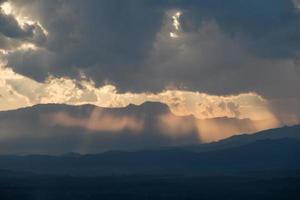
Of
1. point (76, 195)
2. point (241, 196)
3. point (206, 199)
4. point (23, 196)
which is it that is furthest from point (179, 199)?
point (23, 196)

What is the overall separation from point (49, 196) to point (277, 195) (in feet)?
200

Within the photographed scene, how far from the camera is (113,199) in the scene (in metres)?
179

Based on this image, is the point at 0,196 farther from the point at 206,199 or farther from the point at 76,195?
the point at 206,199

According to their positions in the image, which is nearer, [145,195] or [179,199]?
[179,199]

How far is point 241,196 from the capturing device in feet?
611

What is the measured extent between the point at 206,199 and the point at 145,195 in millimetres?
21308

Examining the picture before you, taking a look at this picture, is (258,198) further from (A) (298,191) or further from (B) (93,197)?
(B) (93,197)

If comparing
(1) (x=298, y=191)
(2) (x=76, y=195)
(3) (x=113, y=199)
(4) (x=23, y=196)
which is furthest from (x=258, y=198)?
(4) (x=23, y=196)

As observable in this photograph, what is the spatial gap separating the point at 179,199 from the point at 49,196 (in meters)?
36.2

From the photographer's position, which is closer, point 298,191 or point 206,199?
point 206,199

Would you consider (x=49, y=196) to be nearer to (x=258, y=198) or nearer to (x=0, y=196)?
(x=0, y=196)

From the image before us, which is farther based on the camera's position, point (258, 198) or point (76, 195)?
point (76, 195)

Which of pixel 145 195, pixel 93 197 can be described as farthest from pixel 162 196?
pixel 93 197

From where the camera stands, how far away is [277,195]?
187m
